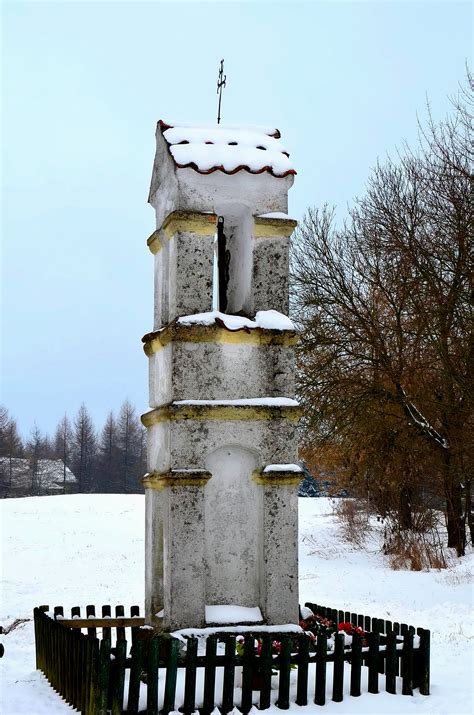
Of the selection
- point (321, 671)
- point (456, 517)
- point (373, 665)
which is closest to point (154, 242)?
point (321, 671)

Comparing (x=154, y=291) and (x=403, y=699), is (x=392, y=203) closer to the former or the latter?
(x=154, y=291)

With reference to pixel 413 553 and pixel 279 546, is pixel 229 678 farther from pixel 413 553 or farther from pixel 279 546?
pixel 413 553

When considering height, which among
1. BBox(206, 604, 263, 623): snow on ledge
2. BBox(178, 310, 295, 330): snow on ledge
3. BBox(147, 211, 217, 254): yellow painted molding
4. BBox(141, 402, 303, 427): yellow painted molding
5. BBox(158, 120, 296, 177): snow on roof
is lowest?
BBox(206, 604, 263, 623): snow on ledge

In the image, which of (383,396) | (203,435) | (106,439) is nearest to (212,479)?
(203,435)

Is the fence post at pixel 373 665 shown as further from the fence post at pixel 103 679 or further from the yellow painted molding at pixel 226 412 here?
the fence post at pixel 103 679

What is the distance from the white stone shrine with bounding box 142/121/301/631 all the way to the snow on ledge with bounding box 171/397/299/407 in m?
0.01

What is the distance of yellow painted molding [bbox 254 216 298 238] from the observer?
8859 millimetres

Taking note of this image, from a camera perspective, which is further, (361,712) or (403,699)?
(403,699)

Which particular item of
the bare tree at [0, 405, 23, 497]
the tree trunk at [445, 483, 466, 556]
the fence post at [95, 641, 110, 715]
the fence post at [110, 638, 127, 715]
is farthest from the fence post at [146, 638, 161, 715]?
the bare tree at [0, 405, 23, 497]

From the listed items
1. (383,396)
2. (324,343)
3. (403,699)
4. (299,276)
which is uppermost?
(299,276)

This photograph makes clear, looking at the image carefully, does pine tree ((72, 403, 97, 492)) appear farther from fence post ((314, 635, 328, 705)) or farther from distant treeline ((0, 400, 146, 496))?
fence post ((314, 635, 328, 705))

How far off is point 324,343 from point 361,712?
1670cm

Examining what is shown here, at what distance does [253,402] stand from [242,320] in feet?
2.78

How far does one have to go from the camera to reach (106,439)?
7538 cm
